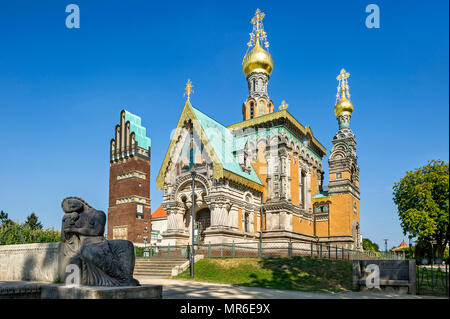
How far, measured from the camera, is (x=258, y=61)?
126ft

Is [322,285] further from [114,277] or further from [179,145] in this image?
[179,145]

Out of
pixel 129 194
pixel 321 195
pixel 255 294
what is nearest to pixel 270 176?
pixel 321 195

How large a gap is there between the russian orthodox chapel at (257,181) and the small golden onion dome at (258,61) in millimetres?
100

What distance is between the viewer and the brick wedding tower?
175 feet

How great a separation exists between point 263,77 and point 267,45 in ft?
11.1

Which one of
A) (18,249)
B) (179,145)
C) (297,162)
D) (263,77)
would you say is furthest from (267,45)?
(18,249)

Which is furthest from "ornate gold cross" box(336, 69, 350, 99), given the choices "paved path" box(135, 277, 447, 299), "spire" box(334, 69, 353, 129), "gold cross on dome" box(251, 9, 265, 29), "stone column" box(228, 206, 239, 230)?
"paved path" box(135, 277, 447, 299)

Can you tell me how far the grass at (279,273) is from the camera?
16.5 m

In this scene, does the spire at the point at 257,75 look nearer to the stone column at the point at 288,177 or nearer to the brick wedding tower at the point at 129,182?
the stone column at the point at 288,177

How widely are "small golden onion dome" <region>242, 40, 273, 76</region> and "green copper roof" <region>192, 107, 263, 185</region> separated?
363 inches

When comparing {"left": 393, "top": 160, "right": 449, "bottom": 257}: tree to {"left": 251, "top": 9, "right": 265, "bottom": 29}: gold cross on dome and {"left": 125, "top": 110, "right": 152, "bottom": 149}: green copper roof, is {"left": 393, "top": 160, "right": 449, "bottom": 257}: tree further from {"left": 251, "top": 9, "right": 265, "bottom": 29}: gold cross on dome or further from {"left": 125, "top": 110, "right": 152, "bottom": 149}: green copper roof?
{"left": 125, "top": 110, "right": 152, "bottom": 149}: green copper roof

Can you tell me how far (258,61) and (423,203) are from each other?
66.1 ft

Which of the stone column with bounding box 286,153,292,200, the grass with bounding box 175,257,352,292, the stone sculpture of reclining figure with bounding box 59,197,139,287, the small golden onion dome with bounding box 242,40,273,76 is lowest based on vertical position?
the grass with bounding box 175,257,352,292
